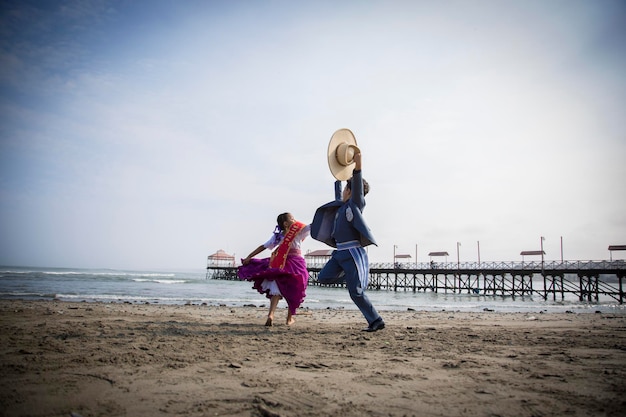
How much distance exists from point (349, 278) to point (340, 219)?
2.76ft

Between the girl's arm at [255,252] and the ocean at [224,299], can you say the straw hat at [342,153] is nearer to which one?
the girl's arm at [255,252]

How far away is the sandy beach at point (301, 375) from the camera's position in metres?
1.96

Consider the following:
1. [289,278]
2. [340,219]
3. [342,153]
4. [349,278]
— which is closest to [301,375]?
[349,278]

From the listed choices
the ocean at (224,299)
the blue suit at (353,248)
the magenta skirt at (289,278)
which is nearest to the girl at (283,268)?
the magenta skirt at (289,278)

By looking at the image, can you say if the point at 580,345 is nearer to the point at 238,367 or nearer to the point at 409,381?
the point at 409,381

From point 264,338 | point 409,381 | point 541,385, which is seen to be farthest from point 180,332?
point 541,385

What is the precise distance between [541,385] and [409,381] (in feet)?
2.82

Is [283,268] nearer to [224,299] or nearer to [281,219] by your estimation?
[281,219]

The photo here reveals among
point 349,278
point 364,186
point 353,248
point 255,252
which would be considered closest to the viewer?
point 349,278

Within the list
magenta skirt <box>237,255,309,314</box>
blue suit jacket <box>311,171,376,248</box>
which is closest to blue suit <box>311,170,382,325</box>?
blue suit jacket <box>311,171,376,248</box>

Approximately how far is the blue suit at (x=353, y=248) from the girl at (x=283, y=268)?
22.1 inches

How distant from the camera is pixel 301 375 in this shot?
2.59m

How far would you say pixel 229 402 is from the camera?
2016 millimetres

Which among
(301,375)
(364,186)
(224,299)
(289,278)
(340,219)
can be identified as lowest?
(224,299)
